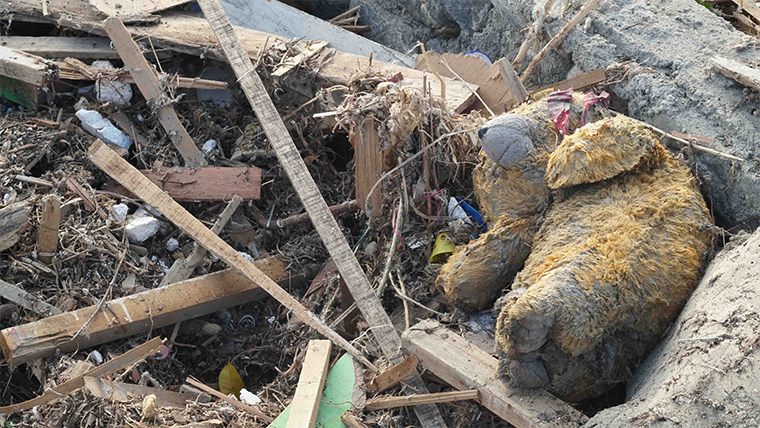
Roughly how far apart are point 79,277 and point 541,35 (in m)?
3.17

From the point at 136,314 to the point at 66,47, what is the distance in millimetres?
2226

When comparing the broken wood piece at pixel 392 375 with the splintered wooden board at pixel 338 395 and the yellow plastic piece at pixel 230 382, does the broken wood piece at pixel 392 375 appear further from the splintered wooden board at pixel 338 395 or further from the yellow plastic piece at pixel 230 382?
A: the yellow plastic piece at pixel 230 382

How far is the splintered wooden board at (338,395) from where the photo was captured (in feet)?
10.6

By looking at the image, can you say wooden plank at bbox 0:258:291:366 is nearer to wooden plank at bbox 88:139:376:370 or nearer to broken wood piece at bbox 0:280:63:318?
broken wood piece at bbox 0:280:63:318

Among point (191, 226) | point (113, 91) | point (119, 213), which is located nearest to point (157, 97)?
point (113, 91)

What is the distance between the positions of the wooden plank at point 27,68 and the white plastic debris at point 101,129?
310mm

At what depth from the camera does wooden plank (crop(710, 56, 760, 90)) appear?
3.24 metres

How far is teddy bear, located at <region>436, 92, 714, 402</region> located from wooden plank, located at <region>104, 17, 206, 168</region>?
6.55 ft

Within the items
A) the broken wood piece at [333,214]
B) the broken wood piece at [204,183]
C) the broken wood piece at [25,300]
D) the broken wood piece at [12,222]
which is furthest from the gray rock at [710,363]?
the broken wood piece at [12,222]

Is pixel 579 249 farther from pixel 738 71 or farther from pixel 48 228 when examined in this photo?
pixel 48 228

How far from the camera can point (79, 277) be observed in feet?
12.8

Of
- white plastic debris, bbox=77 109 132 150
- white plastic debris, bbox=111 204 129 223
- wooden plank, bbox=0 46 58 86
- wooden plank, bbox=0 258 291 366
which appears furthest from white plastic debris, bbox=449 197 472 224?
wooden plank, bbox=0 46 58 86

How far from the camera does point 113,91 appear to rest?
4.54m

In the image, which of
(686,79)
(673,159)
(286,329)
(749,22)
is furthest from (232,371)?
(749,22)
